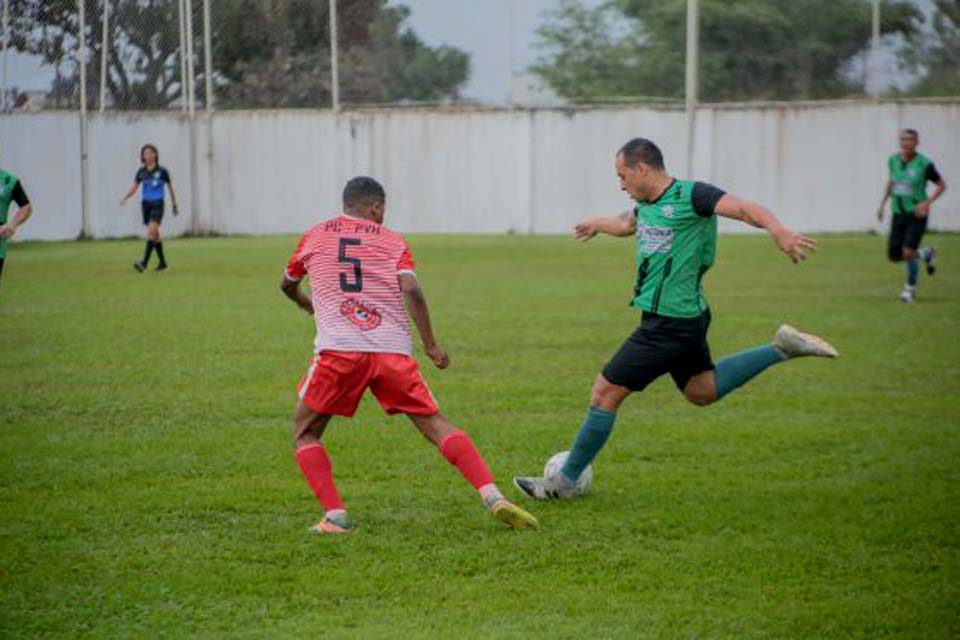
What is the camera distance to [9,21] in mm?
34938

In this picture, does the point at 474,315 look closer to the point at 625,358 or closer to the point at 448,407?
the point at 448,407

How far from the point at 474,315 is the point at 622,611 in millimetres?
12012

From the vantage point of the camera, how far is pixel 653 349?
27.4 feet

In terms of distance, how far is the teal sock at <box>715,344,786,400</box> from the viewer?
8.77 meters

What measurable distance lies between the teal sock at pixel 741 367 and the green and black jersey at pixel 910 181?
12.3 meters

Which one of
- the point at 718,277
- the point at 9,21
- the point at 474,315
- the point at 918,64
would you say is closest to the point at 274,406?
the point at 474,315

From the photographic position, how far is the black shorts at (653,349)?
837cm

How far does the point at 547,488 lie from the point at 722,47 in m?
32.3

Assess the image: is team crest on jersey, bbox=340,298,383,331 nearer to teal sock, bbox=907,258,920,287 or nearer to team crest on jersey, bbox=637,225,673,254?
team crest on jersey, bbox=637,225,673,254

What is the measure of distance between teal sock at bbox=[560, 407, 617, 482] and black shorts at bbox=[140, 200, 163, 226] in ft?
59.2

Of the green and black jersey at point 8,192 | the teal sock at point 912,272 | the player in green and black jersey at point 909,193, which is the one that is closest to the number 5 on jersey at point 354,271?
the green and black jersey at point 8,192

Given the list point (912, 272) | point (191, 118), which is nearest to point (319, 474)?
point (912, 272)

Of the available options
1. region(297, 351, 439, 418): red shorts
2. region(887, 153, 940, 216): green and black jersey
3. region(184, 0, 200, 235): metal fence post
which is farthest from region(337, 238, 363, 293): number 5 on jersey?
region(184, 0, 200, 235): metal fence post

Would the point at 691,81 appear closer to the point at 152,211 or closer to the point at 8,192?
the point at 152,211
